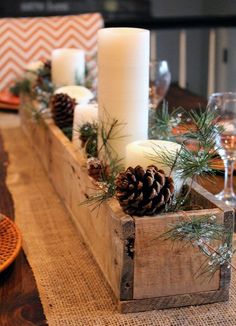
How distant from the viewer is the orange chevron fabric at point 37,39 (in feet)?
7.02

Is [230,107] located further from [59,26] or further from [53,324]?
[59,26]

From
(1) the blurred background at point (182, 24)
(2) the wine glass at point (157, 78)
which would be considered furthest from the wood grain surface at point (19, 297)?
(1) the blurred background at point (182, 24)

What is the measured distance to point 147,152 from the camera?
2.70ft

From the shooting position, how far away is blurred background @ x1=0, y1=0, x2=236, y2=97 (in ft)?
10.2

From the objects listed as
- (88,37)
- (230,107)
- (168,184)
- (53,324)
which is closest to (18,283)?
(53,324)

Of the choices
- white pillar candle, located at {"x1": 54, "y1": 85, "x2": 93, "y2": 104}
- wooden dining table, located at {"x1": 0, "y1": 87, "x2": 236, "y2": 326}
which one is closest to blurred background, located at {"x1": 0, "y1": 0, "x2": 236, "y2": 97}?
white pillar candle, located at {"x1": 54, "y1": 85, "x2": 93, "y2": 104}

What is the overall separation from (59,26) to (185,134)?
143 centimetres

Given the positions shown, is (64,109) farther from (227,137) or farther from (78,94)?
(227,137)

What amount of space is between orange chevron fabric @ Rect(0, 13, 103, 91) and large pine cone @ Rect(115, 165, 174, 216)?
139 cm

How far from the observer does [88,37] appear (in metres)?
2.20

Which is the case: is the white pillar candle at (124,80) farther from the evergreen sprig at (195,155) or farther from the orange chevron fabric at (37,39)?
the orange chevron fabric at (37,39)

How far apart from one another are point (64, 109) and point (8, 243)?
407mm

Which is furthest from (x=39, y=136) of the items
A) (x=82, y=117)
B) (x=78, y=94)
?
(x=82, y=117)

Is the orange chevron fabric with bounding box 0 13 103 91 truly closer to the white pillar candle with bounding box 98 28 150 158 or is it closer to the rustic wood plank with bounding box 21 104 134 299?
the rustic wood plank with bounding box 21 104 134 299
